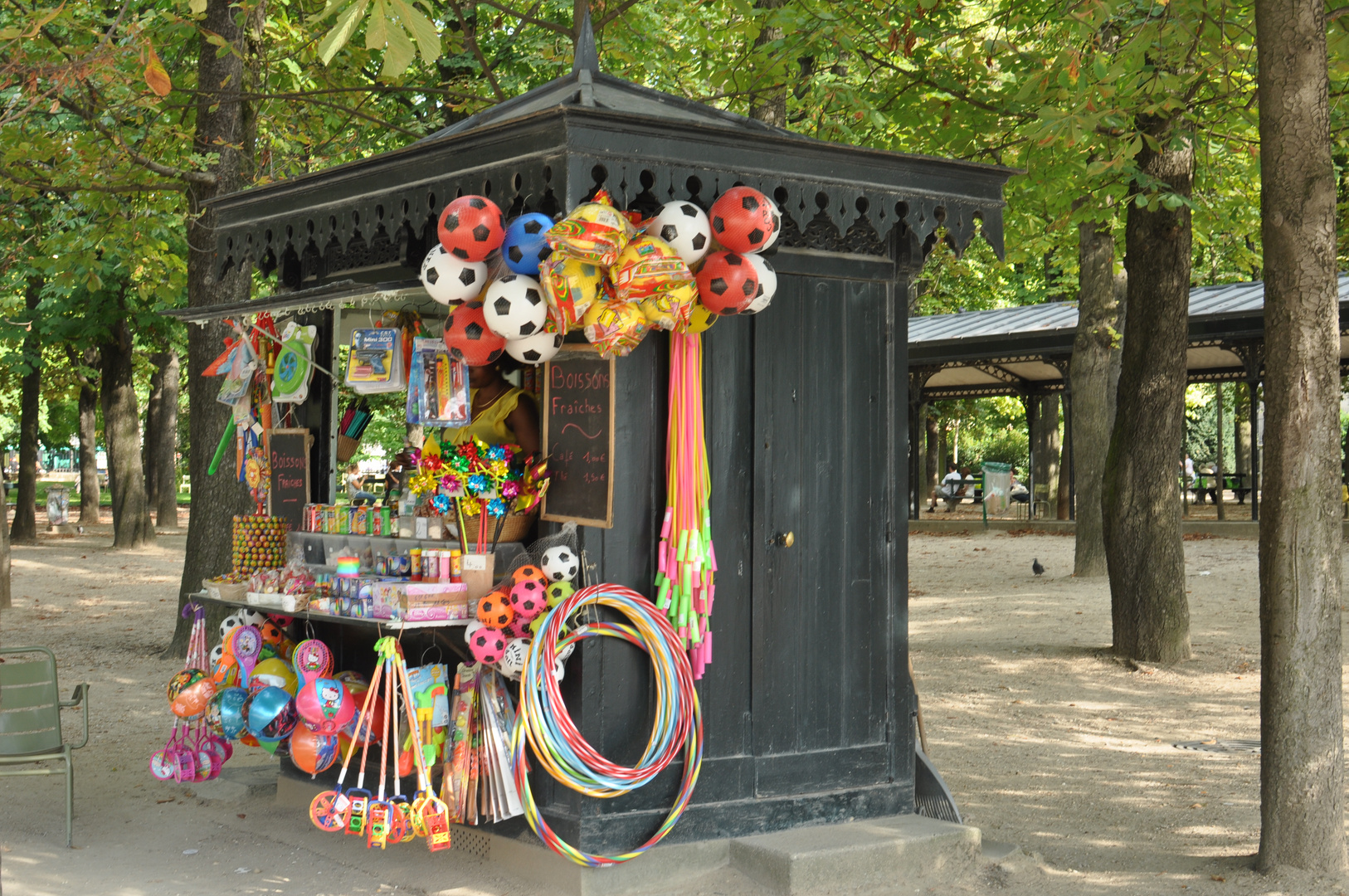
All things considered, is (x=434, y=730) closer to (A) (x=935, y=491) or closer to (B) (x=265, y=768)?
(B) (x=265, y=768)

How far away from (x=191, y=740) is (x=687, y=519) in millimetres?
2871

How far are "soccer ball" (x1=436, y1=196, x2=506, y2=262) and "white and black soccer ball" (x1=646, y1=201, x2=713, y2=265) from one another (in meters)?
0.63

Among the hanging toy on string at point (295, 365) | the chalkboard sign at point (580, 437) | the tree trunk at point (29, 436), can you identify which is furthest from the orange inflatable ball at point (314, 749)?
the tree trunk at point (29, 436)

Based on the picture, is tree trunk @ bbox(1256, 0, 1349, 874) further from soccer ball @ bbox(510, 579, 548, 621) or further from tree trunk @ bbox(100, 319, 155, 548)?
tree trunk @ bbox(100, 319, 155, 548)

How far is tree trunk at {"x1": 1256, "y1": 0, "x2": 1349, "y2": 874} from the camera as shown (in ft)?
16.6

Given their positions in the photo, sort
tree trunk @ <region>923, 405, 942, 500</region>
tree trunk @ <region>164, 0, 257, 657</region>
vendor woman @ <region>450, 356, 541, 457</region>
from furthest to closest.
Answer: tree trunk @ <region>923, 405, 942, 500</region> < tree trunk @ <region>164, 0, 257, 657</region> < vendor woman @ <region>450, 356, 541, 457</region>

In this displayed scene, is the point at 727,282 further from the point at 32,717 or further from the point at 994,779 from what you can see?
the point at 32,717

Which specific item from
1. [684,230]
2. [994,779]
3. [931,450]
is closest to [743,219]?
[684,230]

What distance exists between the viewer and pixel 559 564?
5109 millimetres

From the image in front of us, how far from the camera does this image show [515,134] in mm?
4918

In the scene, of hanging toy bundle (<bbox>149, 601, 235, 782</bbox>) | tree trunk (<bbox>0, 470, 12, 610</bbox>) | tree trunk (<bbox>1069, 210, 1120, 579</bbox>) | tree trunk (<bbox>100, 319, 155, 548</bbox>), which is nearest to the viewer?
hanging toy bundle (<bbox>149, 601, 235, 782</bbox>)

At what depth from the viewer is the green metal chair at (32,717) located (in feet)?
20.2

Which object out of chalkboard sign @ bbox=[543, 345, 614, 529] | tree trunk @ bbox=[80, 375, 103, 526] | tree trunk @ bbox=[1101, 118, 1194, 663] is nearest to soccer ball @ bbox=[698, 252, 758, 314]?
chalkboard sign @ bbox=[543, 345, 614, 529]

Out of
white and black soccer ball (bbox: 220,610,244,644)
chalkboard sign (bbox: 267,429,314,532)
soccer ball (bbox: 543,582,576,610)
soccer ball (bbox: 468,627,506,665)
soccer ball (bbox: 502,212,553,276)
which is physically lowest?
white and black soccer ball (bbox: 220,610,244,644)
